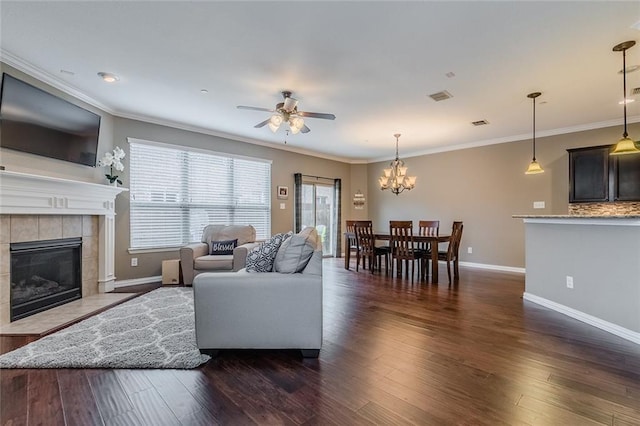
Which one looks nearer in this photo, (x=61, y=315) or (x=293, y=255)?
(x=293, y=255)

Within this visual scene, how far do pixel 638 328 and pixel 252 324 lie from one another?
11.1 feet

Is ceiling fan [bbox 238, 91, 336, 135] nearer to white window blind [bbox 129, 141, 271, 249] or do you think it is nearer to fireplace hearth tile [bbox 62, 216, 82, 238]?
white window blind [bbox 129, 141, 271, 249]

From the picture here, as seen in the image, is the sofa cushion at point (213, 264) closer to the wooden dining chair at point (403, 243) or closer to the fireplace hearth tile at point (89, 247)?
the fireplace hearth tile at point (89, 247)

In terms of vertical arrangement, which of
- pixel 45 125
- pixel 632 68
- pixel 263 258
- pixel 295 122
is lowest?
pixel 263 258

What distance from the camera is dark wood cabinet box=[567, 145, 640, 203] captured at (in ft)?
14.3

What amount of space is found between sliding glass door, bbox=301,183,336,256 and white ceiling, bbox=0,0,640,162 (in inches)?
119

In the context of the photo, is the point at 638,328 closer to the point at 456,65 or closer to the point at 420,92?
the point at 456,65

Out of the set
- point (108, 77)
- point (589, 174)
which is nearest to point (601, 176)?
point (589, 174)

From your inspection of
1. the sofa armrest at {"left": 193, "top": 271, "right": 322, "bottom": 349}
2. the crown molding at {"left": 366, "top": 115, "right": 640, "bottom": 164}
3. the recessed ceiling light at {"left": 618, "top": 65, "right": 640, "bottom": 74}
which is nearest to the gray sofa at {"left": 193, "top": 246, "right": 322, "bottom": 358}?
the sofa armrest at {"left": 193, "top": 271, "right": 322, "bottom": 349}

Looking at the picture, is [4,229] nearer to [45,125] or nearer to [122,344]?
[45,125]

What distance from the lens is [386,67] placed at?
3088mm

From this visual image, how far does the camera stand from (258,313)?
2234 millimetres

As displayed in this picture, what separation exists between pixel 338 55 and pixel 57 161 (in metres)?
3.66

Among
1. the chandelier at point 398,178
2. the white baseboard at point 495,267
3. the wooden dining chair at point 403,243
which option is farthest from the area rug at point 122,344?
the white baseboard at point 495,267
